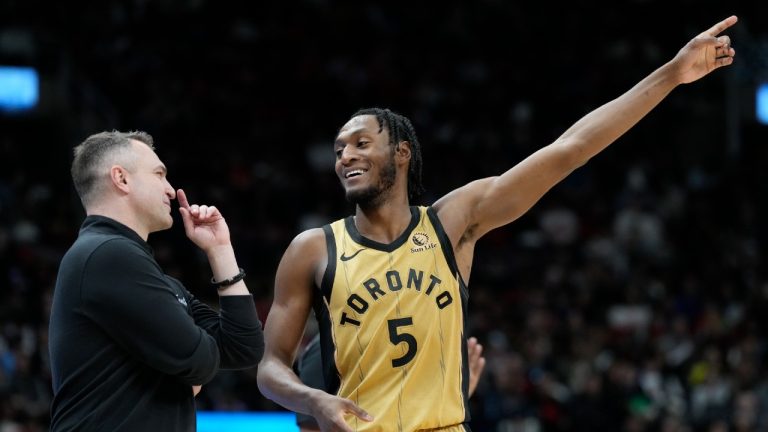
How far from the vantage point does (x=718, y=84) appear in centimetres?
2036

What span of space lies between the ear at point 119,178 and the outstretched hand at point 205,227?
0.73 feet

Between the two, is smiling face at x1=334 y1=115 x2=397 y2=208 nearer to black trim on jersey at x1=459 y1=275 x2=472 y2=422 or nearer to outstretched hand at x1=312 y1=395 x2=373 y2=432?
black trim on jersey at x1=459 y1=275 x2=472 y2=422

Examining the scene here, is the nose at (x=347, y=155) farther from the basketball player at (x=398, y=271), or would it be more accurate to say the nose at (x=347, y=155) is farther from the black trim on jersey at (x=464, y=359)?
the black trim on jersey at (x=464, y=359)

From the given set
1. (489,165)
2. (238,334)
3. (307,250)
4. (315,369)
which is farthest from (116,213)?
(489,165)

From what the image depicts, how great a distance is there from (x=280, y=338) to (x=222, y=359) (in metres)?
0.94

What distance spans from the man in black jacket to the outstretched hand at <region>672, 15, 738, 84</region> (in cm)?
231

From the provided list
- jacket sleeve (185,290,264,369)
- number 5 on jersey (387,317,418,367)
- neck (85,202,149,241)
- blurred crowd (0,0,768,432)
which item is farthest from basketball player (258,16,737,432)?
blurred crowd (0,0,768,432)

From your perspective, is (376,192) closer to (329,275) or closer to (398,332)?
(329,275)

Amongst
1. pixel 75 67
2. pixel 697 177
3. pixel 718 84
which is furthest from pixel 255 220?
pixel 718 84

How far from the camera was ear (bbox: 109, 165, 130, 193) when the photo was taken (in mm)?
4383

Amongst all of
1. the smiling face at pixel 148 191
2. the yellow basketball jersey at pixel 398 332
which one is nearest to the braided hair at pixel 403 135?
the yellow basketball jersey at pixel 398 332

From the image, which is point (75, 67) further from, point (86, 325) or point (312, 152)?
point (86, 325)

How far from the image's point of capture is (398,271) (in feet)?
16.8

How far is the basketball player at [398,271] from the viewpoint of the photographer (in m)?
4.97
